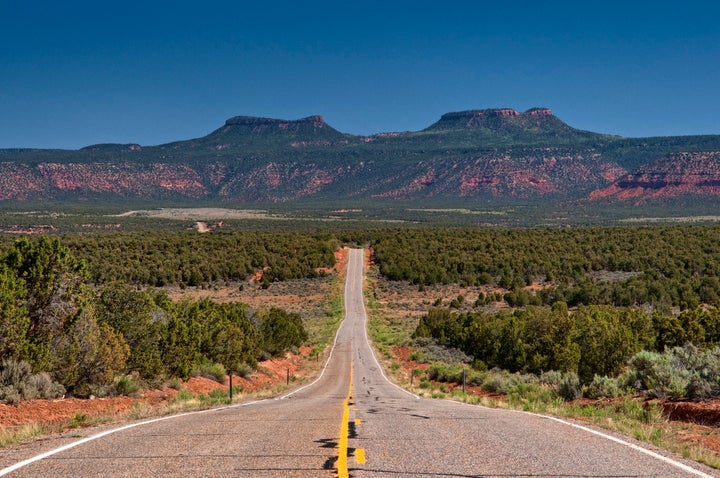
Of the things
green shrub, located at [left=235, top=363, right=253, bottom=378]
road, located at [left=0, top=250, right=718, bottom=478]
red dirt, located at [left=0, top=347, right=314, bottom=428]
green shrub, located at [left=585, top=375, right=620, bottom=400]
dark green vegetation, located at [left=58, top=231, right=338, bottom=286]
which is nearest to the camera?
road, located at [left=0, top=250, right=718, bottom=478]

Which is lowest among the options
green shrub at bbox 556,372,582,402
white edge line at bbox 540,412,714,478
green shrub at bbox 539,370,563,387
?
green shrub at bbox 539,370,563,387

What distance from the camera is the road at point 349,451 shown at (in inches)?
268

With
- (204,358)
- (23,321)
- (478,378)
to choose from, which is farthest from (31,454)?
(478,378)

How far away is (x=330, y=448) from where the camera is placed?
8.00 meters

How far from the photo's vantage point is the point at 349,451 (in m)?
7.76

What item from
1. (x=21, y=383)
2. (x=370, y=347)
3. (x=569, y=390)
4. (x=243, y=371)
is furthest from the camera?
(x=370, y=347)

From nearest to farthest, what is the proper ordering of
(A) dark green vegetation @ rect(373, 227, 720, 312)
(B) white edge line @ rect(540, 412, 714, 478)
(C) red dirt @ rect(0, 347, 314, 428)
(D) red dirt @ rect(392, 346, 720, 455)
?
(B) white edge line @ rect(540, 412, 714, 478), (D) red dirt @ rect(392, 346, 720, 455), (C) red dirt @ rect(0, 347, 314, 428), (A) dark green vegetation @ rect(373, 227, 720, 312)

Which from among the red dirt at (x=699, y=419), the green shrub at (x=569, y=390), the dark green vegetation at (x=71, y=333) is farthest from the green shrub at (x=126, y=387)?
the red dirt at (x=699, y=419)

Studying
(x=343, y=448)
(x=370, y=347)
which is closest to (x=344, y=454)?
(x=343, y=448)

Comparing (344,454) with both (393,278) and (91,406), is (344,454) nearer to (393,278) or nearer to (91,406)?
(91,406)

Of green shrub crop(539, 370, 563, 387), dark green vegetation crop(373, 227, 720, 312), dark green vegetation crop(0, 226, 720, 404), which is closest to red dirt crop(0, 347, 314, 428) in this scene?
dark green vegetation crop(0, 226, 720, 404)

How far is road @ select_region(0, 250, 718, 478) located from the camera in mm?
6801

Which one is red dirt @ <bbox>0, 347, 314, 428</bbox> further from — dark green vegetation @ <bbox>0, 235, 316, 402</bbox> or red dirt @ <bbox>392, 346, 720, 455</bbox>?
red dirt @ <bbox>392, 346, 720, 455</bbox>

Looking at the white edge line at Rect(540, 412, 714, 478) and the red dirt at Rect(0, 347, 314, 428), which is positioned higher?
the white edge line at Rect(540, 412, 714, 478)
